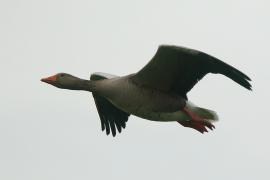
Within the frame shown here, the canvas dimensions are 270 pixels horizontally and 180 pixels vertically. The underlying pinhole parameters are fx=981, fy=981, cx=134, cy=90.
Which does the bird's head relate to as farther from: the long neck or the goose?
the goose

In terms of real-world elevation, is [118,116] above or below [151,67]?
below

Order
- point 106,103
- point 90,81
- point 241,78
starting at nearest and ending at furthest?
point 241,78, point 90,81, point 106,103

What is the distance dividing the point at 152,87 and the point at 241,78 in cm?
186

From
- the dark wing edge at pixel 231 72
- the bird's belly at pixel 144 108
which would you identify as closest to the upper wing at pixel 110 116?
the bird's belly at pixel 144 108

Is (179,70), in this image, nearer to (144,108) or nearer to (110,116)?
(144,108)

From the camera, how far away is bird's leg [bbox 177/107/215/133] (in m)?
19.2

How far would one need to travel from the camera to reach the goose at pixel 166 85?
60.4 feet

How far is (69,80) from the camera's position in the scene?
1988 cm

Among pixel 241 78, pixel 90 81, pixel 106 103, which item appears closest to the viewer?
pixel 241 78

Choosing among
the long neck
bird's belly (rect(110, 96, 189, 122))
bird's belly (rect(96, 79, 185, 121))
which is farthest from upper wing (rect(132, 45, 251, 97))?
the long neck

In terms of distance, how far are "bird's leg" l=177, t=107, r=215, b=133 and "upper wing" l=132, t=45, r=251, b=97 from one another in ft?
1.32

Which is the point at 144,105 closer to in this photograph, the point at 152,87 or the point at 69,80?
the point at 152,87

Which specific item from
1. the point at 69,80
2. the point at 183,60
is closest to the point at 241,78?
the point at 183,60

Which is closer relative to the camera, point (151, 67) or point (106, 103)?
point (151, 67)
